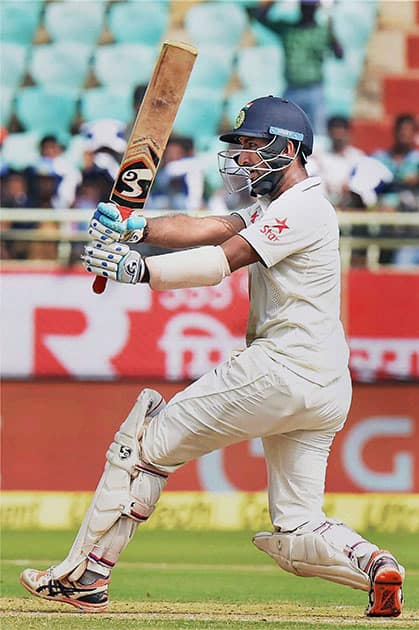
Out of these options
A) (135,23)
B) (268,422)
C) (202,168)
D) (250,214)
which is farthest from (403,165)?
(268,422)

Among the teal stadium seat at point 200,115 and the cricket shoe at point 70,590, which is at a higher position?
the teal stadium seat at point 200,115

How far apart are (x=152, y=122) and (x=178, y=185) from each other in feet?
16.3

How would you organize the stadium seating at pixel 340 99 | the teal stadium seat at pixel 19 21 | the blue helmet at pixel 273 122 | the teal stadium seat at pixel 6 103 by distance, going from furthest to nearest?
the teal stadium seat at pixel 19 21, the teal stadium seat at pixel 6 103, the stadium seating at pixel 340 99, the blue helmet at pixel 273 122

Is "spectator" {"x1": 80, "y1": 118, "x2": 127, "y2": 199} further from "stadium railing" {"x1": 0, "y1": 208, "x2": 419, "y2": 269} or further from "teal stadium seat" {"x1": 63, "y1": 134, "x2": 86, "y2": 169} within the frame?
"stadium railing" {"x1": 0, "y1": 208, "x2": 419, "y2": 269}

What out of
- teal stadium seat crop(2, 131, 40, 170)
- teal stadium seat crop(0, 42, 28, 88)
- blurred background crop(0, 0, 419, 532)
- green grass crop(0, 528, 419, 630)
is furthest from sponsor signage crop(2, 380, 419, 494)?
teal stadium seat crop(0, 42, 28, 88)

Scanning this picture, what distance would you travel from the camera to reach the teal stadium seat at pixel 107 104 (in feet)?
35.7

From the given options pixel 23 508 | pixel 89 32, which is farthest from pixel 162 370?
pixel 89 32

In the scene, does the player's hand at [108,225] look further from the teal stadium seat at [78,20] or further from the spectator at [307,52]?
the teal stadium seat at [78,20]

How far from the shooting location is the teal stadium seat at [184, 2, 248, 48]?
1148cm

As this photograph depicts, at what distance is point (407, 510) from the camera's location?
8680 mm

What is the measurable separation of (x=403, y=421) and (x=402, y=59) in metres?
3.81

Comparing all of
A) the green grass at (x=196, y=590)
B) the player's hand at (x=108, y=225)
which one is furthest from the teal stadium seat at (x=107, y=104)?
the player's hand at (x=108, y=225)

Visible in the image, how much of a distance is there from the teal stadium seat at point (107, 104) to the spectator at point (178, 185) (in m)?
1.17

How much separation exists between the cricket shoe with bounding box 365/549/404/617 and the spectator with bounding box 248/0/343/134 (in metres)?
6.51
